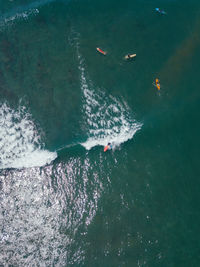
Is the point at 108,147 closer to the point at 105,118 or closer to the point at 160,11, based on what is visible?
the point at 105,118

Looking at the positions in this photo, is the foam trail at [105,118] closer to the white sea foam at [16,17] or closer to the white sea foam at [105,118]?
the white sea foam at [105,118]

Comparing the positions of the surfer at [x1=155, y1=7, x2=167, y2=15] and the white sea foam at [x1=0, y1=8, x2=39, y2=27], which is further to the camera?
the surfer at [x1=155, y1=7, x2=167, y2=15]

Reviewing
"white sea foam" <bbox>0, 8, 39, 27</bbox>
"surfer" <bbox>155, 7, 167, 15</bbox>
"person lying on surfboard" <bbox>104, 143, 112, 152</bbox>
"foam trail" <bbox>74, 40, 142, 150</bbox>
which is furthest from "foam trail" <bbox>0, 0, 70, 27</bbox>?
"person lying on surfboard" <bbox>104, 143, 112, 152</bbox>

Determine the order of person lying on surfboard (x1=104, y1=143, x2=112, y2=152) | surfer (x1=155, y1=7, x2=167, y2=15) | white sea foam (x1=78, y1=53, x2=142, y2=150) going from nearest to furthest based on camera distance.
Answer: person lying on surfboard (x1=104, y1=143, x2=112, y2=152) < white sea foam (x1=78, y1=53, x2=142, y2=150) < surfer (x1=155, y1=7, x2=167, y2=15)

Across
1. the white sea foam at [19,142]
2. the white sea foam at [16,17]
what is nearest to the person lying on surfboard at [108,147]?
the white sea foam at [19,142]

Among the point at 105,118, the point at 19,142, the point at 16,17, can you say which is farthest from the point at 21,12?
the point at 105,118

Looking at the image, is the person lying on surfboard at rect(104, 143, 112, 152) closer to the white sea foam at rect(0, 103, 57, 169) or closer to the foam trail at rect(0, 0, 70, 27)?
the white sea foam at rect(0, 103, 57, 169)
